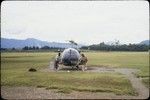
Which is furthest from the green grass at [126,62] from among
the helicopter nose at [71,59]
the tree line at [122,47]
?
the tree line at [122,47]

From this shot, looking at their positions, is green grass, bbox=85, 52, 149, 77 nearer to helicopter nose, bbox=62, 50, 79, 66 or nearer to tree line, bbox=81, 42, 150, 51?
helicopter nose, bbox=62, 50, 79, 66

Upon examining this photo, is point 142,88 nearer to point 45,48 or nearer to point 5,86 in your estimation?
point 5,86

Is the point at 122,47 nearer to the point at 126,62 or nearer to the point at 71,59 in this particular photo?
the point at 126,62

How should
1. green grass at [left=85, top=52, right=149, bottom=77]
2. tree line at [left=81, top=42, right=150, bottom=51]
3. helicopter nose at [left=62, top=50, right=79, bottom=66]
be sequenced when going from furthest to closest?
1. tree line at [left=81, top=42, right=150, bottom=51]
2. green grass at [left=85, top=52, right=149, bottom=77]
3. helicopter nose at [left=62, top=50, right=79, bottom=66]

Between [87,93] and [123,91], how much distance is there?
86.1 inches

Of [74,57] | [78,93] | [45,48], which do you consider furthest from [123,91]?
[45,48]

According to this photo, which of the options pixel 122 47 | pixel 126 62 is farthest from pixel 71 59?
pixel 122 47

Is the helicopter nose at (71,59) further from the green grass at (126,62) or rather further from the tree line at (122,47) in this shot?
the tree line at (122,47)

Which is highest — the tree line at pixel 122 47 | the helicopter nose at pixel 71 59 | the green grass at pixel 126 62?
the tree line at pixel 122 47

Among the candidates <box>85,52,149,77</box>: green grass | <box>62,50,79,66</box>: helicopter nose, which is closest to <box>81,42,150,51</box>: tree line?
<box>85,52,149,77</box>: green grass

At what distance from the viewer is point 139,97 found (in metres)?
15.8

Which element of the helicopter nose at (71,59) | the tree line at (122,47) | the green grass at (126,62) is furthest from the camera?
the tree line at (122,47)

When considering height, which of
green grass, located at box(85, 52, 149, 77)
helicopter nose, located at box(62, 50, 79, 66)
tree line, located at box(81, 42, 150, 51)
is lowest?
green grass, located at box(85, 52, 149, 77)

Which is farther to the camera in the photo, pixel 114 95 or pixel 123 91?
pixel 123 91
